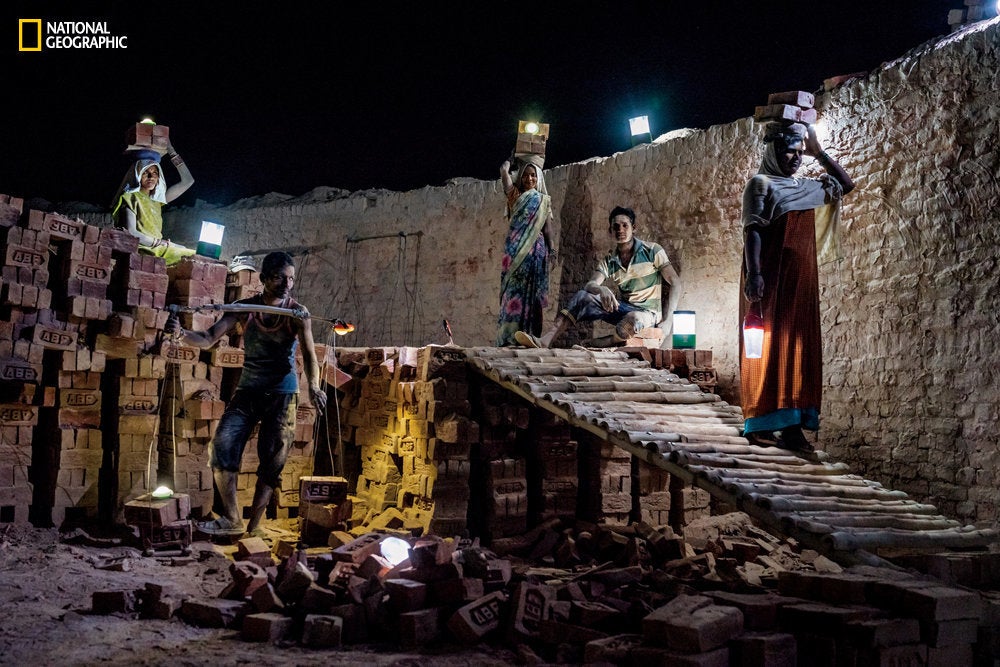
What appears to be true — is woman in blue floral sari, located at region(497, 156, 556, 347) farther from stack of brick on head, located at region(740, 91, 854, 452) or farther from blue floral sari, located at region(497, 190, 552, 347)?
stack of brick on head, located at region(740, 91, 854, 452)

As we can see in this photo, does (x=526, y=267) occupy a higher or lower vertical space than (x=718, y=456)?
higher

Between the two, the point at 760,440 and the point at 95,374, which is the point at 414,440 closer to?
the point at 95,374

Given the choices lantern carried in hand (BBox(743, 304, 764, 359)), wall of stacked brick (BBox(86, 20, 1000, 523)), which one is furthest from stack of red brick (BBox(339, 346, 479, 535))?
wall of stacked brick (BBox(86, 20, 1000, 523))

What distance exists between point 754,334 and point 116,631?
4822 millimetres

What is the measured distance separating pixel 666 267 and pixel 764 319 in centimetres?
248

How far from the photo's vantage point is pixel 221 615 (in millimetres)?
4387

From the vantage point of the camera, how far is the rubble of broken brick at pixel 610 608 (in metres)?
3.62

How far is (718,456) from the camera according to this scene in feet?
17.7

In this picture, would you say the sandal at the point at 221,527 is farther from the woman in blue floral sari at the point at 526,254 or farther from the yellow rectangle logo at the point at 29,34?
the yellow rectangle logo at the point at 29,34

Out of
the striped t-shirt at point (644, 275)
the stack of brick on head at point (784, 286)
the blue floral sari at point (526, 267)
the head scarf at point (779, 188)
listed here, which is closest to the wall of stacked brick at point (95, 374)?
the blue floral sari at point (526, 267)

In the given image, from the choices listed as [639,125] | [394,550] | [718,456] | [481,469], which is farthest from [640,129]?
[394,550]

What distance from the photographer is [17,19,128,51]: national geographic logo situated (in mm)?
11773

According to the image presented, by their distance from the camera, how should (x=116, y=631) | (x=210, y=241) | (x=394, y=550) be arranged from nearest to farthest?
(x=116, y=631) < (x=394, y=550) < (x=210, y=241)

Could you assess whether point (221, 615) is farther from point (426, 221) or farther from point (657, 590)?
point (426, 221)
